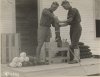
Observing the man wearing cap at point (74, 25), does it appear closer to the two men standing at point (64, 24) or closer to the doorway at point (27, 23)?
the two men standing at point (64, 24)

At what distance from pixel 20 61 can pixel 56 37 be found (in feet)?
0.54

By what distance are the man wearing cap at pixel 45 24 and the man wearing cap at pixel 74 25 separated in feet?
0.14

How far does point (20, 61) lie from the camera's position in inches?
32.6

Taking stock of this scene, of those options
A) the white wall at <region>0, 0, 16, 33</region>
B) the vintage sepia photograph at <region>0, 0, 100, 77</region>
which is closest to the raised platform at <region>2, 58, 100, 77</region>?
the vintage sepia photograph at <region>0, 0, 100, 77</region>

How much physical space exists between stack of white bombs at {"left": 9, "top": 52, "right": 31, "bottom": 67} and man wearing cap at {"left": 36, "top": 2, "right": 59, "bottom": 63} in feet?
0.15

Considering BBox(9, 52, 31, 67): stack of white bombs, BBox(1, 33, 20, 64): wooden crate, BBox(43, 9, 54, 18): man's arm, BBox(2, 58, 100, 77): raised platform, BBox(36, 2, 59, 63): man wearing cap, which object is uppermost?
BBox(43, 9, 54, 18): man's arm

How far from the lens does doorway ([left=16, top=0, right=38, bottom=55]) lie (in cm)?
83

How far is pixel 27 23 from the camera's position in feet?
2.75

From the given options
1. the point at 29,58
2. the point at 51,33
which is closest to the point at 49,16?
the point at 51,33

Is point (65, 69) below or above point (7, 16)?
below

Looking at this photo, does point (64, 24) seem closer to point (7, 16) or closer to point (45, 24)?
point (45, 24)

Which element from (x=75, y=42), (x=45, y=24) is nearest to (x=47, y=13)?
(x=45, y=24)

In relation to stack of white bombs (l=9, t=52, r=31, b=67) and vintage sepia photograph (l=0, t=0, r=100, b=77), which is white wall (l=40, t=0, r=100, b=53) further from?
stack of white bombs (l=9, t=52, r=31, b=67)

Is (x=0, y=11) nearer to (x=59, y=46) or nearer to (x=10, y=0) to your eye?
(x=10, y=0)
